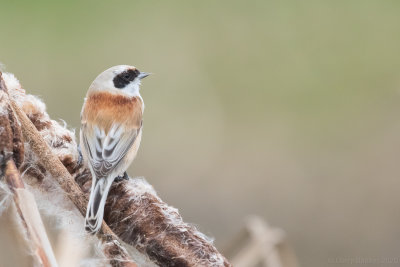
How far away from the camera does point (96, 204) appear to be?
861 mm

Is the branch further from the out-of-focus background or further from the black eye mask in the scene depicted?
the out-of-focus background

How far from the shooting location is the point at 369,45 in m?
4.38

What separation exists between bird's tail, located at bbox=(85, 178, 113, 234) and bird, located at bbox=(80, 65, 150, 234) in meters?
0.16

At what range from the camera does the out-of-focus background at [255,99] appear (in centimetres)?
354

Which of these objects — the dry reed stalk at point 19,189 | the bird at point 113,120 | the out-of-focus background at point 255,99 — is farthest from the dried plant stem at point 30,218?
the out-of-focus background at point 255,99

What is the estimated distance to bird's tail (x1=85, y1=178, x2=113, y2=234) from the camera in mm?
Result: 822

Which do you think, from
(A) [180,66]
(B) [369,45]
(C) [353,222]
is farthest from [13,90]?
(B) [369,45]

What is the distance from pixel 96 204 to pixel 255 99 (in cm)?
340

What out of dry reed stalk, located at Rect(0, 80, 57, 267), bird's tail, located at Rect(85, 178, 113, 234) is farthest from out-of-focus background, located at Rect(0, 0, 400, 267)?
dry reed stalk, located at Rect(0, 80, 57, 267)

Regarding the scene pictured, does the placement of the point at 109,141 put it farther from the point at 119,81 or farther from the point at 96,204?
the point at 96,204

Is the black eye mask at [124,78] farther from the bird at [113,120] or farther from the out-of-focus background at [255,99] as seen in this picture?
the out-of-focus background at [255,99]

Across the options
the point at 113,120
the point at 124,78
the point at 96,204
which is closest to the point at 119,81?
the point at 124,78

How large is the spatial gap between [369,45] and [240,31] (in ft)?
2.63

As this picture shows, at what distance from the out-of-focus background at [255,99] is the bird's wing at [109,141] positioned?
1856 millimetres
